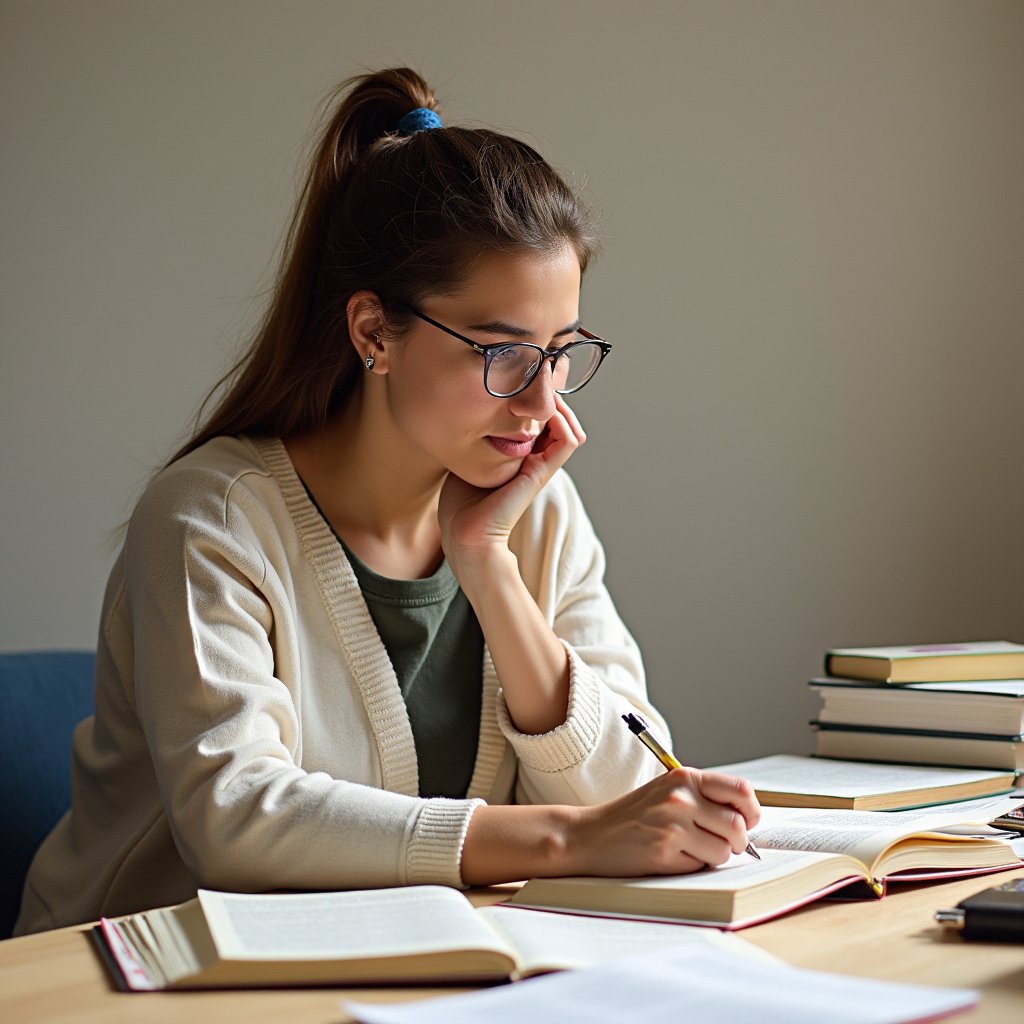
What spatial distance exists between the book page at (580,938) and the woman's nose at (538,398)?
58 cm

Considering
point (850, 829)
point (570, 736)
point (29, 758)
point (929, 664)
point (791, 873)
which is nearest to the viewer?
point (791, 873)

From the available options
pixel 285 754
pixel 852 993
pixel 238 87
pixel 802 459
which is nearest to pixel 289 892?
pixel 285 754

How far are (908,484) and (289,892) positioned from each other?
1.82 m

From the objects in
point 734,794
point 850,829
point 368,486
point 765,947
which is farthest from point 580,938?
point 368,486

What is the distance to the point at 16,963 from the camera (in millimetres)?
868

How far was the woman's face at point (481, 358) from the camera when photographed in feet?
4.44

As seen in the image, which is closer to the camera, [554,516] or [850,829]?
[850,829]

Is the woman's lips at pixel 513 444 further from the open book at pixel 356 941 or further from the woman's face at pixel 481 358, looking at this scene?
the open book at pixel 356 941

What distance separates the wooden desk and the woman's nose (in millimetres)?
603

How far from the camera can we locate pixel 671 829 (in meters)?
1.03

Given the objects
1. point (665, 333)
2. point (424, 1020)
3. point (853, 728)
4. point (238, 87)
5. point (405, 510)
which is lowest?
point (853, 728)

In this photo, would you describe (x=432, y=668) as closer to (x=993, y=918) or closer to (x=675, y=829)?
(x=675, y=829)

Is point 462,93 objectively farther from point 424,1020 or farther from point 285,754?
point 424,1020

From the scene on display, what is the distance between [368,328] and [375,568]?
275 mm
